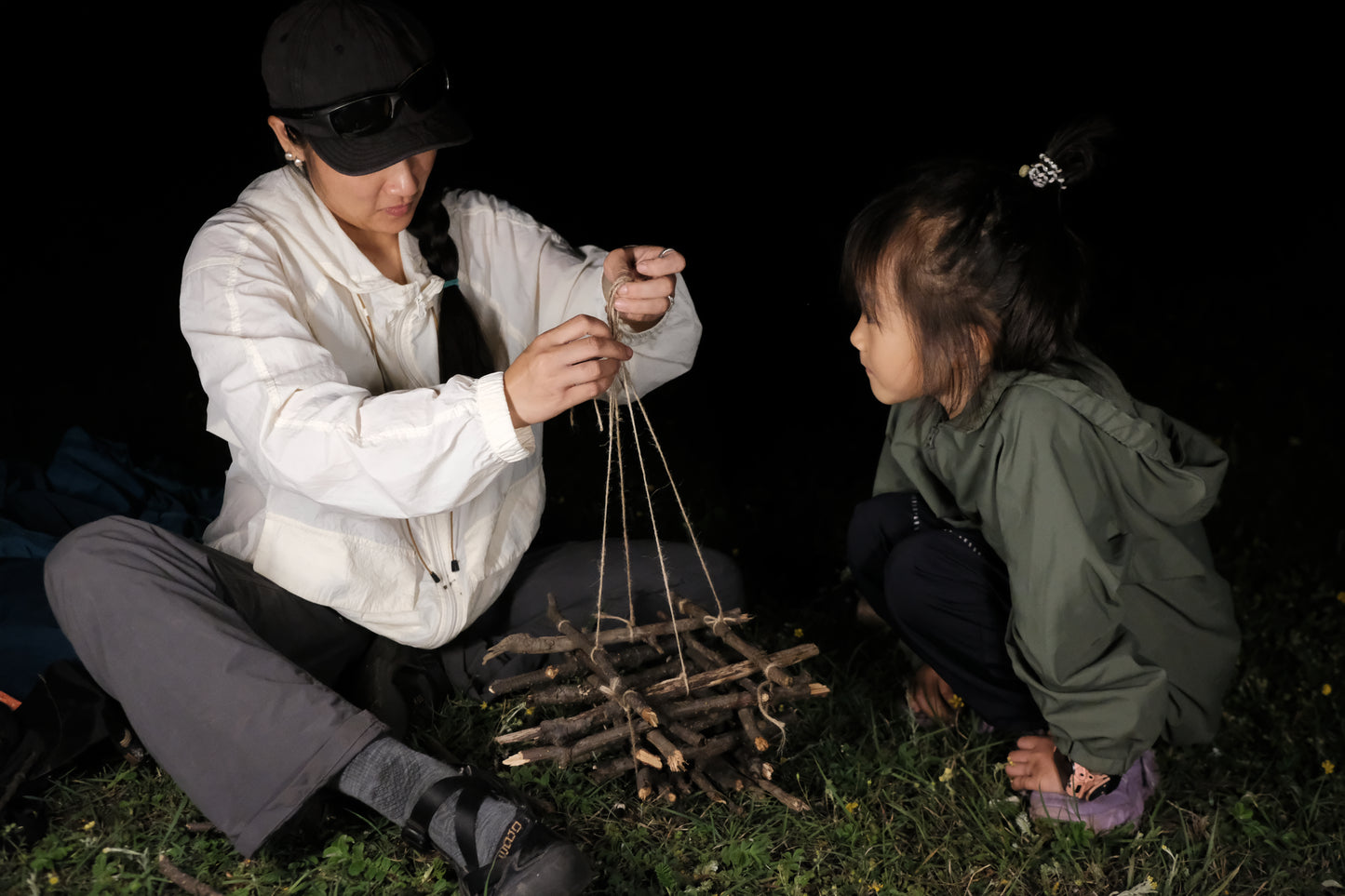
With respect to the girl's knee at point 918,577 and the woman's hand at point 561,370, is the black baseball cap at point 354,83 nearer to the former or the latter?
the woman's hand at point 561,370

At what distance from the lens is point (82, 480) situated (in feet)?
10.6

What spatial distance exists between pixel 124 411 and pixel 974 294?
9.72ft

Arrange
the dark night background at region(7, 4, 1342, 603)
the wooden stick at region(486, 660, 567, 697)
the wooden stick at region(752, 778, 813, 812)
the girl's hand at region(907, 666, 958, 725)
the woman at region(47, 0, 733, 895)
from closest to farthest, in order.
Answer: the woman at region(47, 0, 733, 895) → the wooden stick at region(752, 778, 813, 812) → the wooden stick at region(486, 660, 567, 697) → the girl's hand at region(907, 666, 958, 725) → the dark night background at region(7, 4, 1342, 603)

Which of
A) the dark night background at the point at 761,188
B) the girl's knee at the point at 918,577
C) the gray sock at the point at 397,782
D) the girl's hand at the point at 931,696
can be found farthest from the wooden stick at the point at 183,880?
the dark night background at the point at 761,188

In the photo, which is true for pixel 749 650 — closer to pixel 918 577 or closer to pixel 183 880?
pixel 918 577

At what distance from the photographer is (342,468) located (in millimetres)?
1985

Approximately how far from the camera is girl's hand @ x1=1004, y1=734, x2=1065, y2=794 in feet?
7.48

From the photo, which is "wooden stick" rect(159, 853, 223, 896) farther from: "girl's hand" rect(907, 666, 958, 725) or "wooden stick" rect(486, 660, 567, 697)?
"girl's hand" rect(907, 666, 958, 725)

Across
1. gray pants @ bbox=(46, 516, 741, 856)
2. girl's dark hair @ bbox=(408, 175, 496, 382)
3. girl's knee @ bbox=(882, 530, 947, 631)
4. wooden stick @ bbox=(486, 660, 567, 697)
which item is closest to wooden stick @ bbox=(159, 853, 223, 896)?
gray pants @ bbox=(46, 516, 741, 856)

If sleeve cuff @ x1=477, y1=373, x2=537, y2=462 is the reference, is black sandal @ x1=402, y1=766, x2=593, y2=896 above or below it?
below

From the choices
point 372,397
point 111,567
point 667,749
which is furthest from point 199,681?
point 667,749

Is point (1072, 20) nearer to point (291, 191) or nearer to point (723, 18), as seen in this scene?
point (723, 18)

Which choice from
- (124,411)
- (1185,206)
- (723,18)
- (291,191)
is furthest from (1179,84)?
(124,411)

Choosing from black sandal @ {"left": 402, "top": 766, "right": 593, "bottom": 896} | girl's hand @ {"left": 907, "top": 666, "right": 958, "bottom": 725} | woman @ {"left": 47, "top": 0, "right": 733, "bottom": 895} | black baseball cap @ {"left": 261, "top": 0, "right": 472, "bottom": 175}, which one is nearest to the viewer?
black sandal @ {"left": 402, "top": 766, "right": 593, "bottom": 896}
